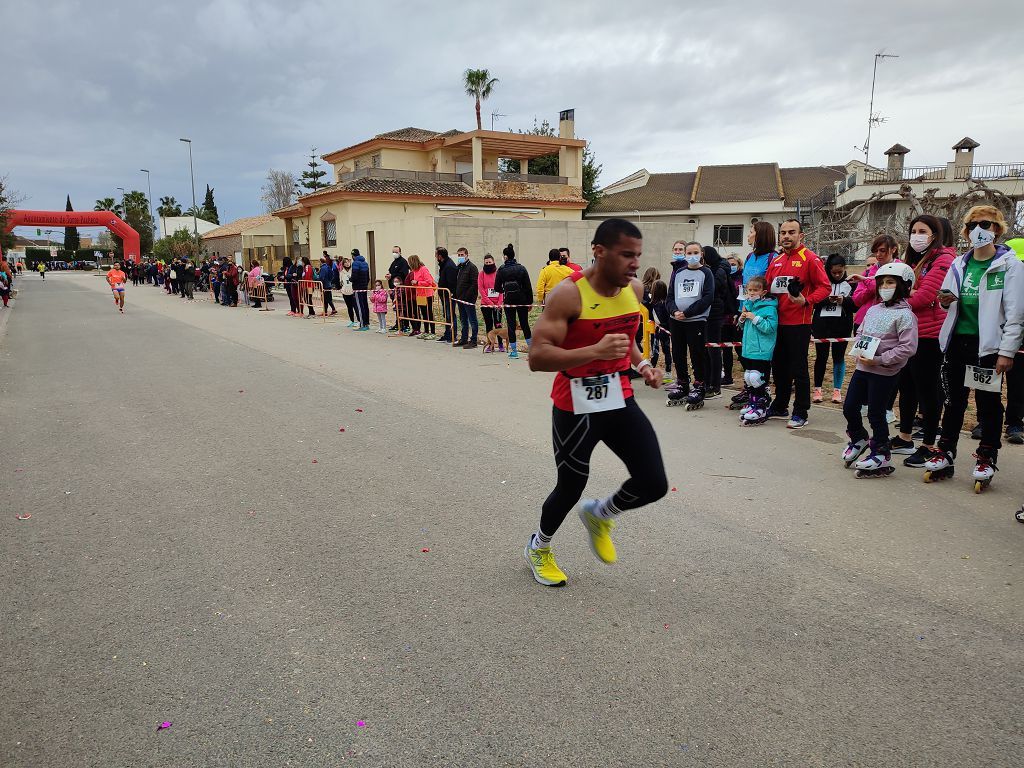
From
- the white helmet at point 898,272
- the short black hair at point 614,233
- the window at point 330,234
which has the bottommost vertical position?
the white helmet at point 898,272

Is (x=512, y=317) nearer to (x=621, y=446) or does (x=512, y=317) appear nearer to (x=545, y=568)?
(x=545, y=568)

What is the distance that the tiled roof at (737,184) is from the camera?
42750 mm

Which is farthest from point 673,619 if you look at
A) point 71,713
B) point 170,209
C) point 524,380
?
point 170,209

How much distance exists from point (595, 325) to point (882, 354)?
3.09 meters

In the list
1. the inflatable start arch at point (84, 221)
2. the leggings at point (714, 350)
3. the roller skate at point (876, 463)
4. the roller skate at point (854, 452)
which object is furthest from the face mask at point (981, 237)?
the inflatable start arch at point (84, 221)

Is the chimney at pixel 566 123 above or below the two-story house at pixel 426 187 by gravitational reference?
above

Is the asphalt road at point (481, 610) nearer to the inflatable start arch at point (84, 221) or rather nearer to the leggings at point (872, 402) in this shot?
the leggings at point (872, 402)

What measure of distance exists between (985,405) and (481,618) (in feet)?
13.4

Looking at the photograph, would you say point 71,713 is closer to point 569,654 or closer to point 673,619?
point 569,654

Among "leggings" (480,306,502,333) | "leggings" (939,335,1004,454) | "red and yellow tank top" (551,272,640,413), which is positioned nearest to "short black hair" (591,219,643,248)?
"red and yellow tank top" (551,272,640,413)

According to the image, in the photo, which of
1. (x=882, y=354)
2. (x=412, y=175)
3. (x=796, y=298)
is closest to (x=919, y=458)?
(x=882, y=354)

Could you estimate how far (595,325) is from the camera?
3205mm

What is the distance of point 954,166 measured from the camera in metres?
30.9

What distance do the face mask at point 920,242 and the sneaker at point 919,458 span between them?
1.61 m
